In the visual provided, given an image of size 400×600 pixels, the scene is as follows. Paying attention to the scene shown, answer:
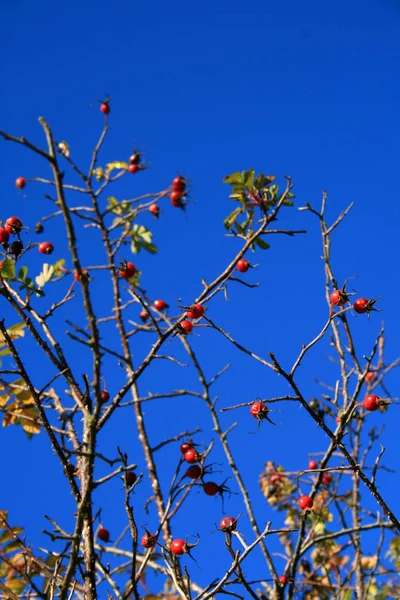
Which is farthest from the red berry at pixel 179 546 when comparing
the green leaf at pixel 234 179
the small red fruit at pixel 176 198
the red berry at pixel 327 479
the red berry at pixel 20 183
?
the red berry at pixel 20 183

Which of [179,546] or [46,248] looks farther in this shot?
[46,248]

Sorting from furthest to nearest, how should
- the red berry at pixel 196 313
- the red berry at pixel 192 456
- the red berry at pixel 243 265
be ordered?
the red berry at pixel 243 265
the red berry at pixel 192 456
the red berry at pixel 196 313

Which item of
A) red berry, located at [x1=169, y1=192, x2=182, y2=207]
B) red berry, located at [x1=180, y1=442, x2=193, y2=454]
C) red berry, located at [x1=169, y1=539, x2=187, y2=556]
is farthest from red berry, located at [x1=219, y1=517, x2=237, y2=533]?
red berry, located at [x1=169, y1=192, x2=182, y2=207]

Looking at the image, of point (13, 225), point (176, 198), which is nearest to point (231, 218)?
point (13, 225)

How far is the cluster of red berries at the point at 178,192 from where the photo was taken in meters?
4.90

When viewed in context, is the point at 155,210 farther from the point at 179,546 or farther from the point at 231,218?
the point at 179,546

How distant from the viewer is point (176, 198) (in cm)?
491

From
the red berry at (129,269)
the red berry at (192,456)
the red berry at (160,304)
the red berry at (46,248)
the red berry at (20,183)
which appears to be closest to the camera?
the red berry at (192,456)

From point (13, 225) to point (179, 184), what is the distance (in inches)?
101

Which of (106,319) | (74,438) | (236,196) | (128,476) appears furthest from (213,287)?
(106,319)

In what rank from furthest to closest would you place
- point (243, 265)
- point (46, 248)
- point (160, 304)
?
point (160, 304), point (46, 248), point (243, 265)

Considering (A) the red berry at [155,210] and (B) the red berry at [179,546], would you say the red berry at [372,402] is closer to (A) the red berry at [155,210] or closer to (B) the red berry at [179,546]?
(B) the red berry at [179,546]

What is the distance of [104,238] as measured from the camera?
3135 mm

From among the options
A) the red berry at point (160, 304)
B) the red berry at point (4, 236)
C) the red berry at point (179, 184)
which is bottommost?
the red berry at point (4, 236)
